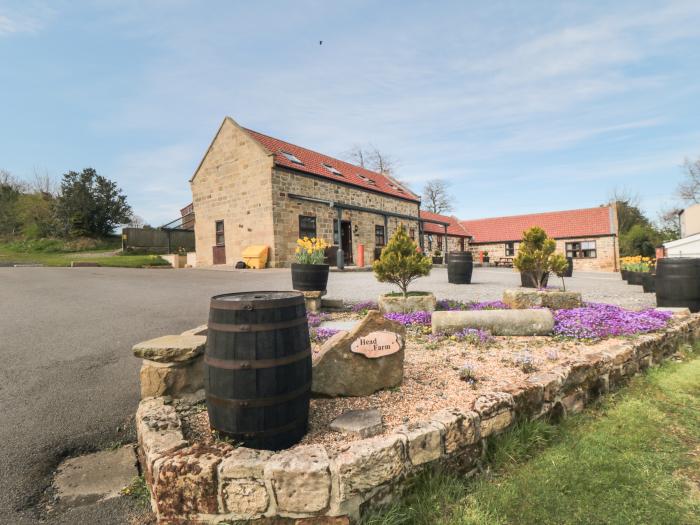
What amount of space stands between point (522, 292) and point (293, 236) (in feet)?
42.7

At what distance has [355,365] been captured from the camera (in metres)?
2.93

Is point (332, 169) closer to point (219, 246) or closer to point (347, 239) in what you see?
point (347, 239)

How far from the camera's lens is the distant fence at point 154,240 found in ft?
87.7

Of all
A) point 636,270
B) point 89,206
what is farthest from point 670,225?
point 89,206

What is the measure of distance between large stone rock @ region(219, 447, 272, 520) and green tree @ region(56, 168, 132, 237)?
32.1 m

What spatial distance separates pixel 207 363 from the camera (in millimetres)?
2223

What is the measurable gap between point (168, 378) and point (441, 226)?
3078 centimetres

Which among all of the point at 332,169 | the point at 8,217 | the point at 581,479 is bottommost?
the point at 581,479

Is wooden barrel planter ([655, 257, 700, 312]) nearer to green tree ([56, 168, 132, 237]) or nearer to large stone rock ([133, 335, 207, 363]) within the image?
large stone rock ([133, 335, 207, 363])

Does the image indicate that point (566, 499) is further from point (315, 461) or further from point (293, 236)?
point (293, 236)

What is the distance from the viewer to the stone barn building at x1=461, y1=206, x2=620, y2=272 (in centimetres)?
2781

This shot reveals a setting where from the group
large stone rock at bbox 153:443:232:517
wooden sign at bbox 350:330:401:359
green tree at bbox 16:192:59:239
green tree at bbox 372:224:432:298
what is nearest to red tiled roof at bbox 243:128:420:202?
green tree at bbox 372:224:432:298

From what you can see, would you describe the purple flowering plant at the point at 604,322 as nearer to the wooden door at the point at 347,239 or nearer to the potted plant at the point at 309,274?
the potted plant at the point at 309,274

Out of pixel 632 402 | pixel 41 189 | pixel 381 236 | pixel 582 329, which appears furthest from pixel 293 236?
pixel 41 189
